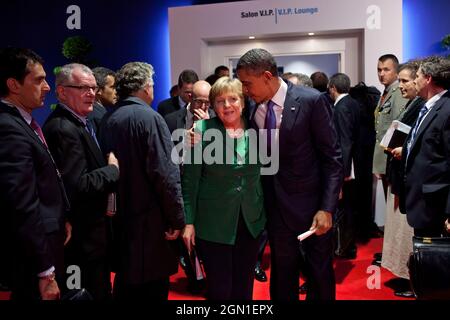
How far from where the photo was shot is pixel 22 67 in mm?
1956

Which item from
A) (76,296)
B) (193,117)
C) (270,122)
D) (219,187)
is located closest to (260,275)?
(193,117)

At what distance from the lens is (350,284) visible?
3660mm

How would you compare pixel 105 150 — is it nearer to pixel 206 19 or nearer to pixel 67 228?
pixel 67 228

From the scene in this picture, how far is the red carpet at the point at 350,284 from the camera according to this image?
11.2 ft

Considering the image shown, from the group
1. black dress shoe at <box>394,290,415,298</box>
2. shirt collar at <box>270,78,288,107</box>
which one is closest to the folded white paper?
shirt collar at <box>270,78,288,107</box>

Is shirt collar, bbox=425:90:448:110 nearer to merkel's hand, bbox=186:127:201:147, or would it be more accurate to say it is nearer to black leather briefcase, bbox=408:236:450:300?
black leather briefcase, bbox=408:236:450:300

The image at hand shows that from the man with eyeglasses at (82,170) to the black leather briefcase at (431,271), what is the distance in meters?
1.41

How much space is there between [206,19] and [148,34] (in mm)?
1101

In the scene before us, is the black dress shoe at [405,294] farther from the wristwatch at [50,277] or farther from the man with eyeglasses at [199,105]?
the wristwatch at [50,277]

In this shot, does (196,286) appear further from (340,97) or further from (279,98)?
(340,97)

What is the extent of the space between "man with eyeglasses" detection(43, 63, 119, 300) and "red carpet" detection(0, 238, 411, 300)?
1247 millimetres

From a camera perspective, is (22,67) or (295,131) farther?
(295,131)

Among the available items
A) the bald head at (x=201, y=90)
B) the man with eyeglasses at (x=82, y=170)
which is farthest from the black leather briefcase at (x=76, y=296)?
the bald head at (x=201, y=90)

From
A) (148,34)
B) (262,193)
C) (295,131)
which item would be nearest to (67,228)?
(262,193)
